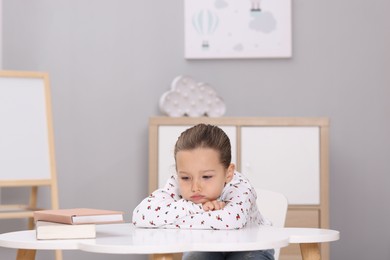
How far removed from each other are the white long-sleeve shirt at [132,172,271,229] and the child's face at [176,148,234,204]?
0.03 meters

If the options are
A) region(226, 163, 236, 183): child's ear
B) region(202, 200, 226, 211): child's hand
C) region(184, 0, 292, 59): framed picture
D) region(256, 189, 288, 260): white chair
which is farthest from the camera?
region(184, 0, 292, 59): framed picture

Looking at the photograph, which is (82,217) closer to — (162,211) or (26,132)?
(162,211)

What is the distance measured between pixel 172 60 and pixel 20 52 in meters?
0.79

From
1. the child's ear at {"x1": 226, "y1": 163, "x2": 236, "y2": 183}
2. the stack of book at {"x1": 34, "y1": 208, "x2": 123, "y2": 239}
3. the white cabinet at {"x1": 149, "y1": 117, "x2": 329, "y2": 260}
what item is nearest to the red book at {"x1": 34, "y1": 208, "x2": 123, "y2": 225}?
the stack of book at {"x1": 34, "y1": 208, "x2": 123, "y2": 239}

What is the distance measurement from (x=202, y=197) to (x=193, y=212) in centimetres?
10

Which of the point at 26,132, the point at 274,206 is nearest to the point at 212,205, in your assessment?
the point at 274,206

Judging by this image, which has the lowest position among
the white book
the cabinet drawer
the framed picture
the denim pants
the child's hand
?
the cabinet drawer

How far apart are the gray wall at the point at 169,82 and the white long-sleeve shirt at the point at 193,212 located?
2.12 meters

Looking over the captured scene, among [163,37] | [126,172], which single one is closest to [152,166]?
[126,172]

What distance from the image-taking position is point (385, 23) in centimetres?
411

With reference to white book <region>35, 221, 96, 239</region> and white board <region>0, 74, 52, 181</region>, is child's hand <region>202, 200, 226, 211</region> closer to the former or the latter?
white book <region>35, 221, 96, 239</region>

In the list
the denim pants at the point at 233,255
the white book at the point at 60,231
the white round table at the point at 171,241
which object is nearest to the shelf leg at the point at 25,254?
the white round table at the point at 171,241

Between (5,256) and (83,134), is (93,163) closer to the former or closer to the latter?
(83,134)

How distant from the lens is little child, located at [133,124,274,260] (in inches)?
71.8
